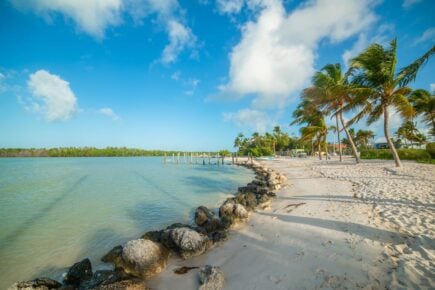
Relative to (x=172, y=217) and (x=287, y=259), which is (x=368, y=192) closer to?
(x=287, y=259)

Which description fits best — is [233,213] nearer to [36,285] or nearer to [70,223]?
[36,285]

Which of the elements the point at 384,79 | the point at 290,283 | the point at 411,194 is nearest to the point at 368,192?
the point at 411,194

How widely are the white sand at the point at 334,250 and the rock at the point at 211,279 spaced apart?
0.15 metres

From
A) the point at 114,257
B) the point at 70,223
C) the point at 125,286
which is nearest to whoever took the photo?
the point at 125,286

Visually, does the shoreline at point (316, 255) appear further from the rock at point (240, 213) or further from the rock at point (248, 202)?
the rock at point (248, 202)

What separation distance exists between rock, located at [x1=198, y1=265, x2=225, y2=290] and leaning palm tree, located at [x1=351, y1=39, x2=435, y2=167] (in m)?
14.8

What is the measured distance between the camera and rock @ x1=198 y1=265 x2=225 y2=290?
330 cm

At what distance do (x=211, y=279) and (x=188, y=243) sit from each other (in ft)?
4.99

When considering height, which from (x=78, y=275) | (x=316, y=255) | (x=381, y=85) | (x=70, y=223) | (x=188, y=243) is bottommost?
(x=70, y=223)

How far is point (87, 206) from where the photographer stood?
10.7 metres

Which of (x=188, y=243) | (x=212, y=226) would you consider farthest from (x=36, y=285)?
(x=212, y=226)

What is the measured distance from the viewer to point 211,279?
3389 millimetres

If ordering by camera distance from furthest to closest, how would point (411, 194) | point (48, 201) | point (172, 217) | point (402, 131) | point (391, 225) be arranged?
point (402, 131), point (48, 201), point (172, 217), point (411, 194), point (391, 225)

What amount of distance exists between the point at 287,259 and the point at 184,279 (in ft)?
6.71
